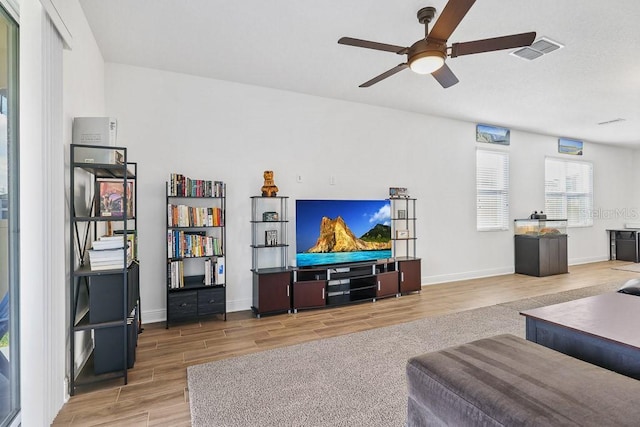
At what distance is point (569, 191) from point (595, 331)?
7.27 meters

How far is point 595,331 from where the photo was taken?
1.91m

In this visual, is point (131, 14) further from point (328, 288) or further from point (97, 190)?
point (328, 288)

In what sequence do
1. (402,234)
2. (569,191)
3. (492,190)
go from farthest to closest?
1. (569,191)
2. (492,190)
3. (402,234)

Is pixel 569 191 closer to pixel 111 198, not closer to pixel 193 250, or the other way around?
pixel 193 250

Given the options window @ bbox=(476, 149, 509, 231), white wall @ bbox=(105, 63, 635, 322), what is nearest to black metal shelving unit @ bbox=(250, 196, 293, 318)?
white wall @ bbox=(105, 63, 635, 322)

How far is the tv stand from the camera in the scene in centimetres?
423

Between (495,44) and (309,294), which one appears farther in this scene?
(309,294)

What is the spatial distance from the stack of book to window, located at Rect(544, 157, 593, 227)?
26.0 ft

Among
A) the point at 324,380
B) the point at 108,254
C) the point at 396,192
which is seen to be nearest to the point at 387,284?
the point at 396,192

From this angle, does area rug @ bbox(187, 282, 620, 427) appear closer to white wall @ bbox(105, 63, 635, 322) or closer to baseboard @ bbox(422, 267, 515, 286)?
white wall @ bbox(105, 63, 635, 322)

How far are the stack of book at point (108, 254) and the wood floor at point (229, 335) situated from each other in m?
0.87

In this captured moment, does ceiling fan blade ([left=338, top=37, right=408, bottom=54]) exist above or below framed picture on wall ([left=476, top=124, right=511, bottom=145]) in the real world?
below

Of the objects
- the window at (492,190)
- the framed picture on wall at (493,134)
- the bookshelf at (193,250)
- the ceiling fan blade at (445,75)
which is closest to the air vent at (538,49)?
the ceiling fan blade at (445,75)

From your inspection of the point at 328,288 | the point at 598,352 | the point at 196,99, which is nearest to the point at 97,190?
the point at 196,99
